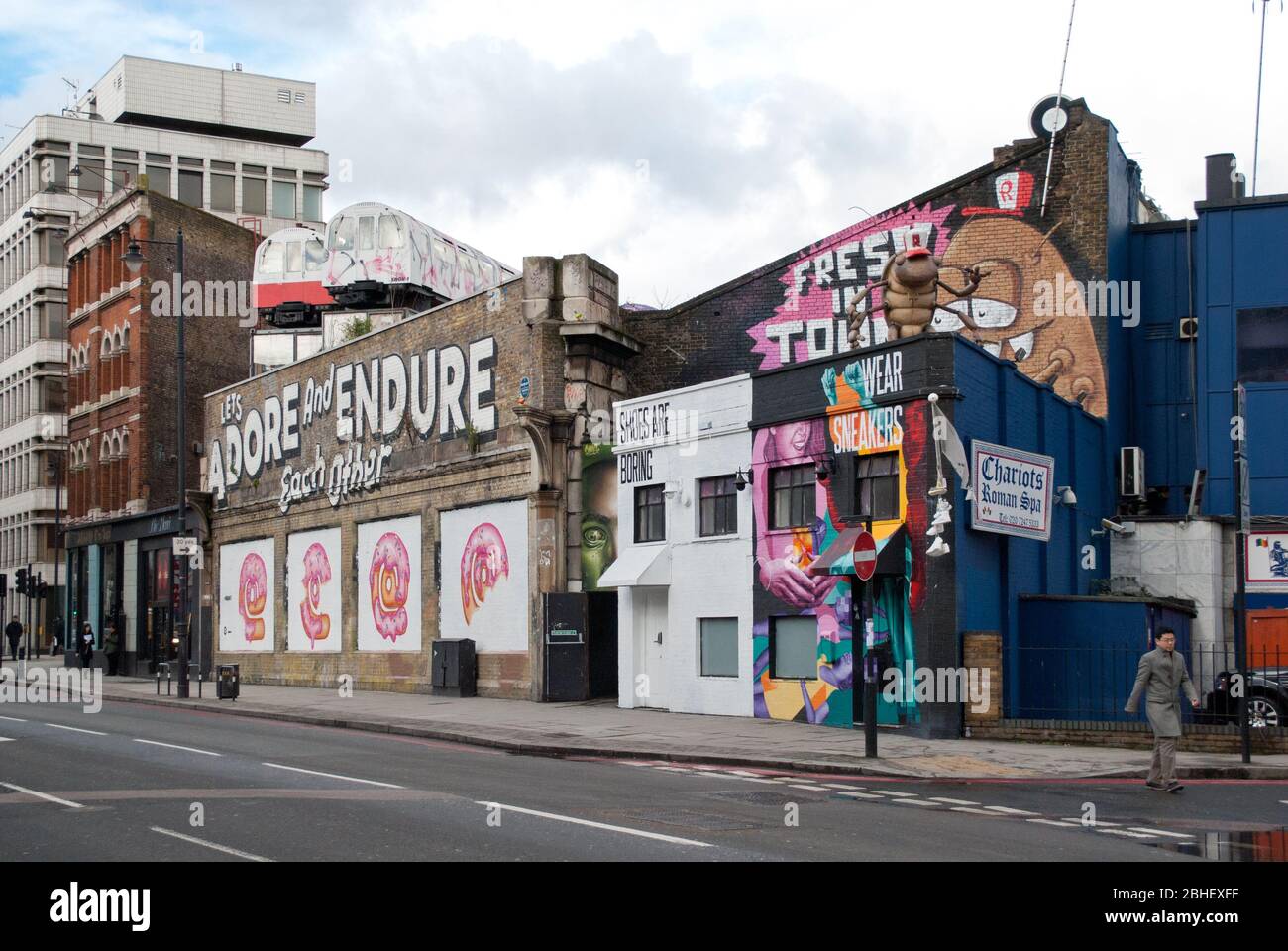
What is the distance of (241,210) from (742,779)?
74661 mm

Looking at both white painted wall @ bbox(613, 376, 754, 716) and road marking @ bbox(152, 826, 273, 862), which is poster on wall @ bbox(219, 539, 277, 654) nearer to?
white painted wall @ bbox(613, 376, 754, 716)

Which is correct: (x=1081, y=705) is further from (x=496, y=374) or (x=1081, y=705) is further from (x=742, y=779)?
(x=496, y=374)

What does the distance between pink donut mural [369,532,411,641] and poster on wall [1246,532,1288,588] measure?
64.8 feet

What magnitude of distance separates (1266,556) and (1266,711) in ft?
25.1

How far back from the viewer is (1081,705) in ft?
74.1

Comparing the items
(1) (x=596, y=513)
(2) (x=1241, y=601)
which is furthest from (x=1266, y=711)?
(1) (x=596, y=513)

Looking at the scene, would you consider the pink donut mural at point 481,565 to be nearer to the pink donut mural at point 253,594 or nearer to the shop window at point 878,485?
the shop window at point 878,485

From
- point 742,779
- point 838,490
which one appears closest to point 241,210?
point 838,490

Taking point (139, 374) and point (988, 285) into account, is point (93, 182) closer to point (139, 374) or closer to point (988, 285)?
point (139, 374)

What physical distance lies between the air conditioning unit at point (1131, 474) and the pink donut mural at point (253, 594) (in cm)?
2574

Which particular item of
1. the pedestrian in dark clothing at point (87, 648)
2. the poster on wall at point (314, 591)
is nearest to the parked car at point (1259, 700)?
the poster on wall at point (314, 591)

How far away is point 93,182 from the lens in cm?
7756

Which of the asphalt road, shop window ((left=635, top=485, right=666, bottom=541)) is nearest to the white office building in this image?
shop window ((left=635, top=485, right=666, bottom=541))

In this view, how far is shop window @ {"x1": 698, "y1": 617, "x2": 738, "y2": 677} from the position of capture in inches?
998
